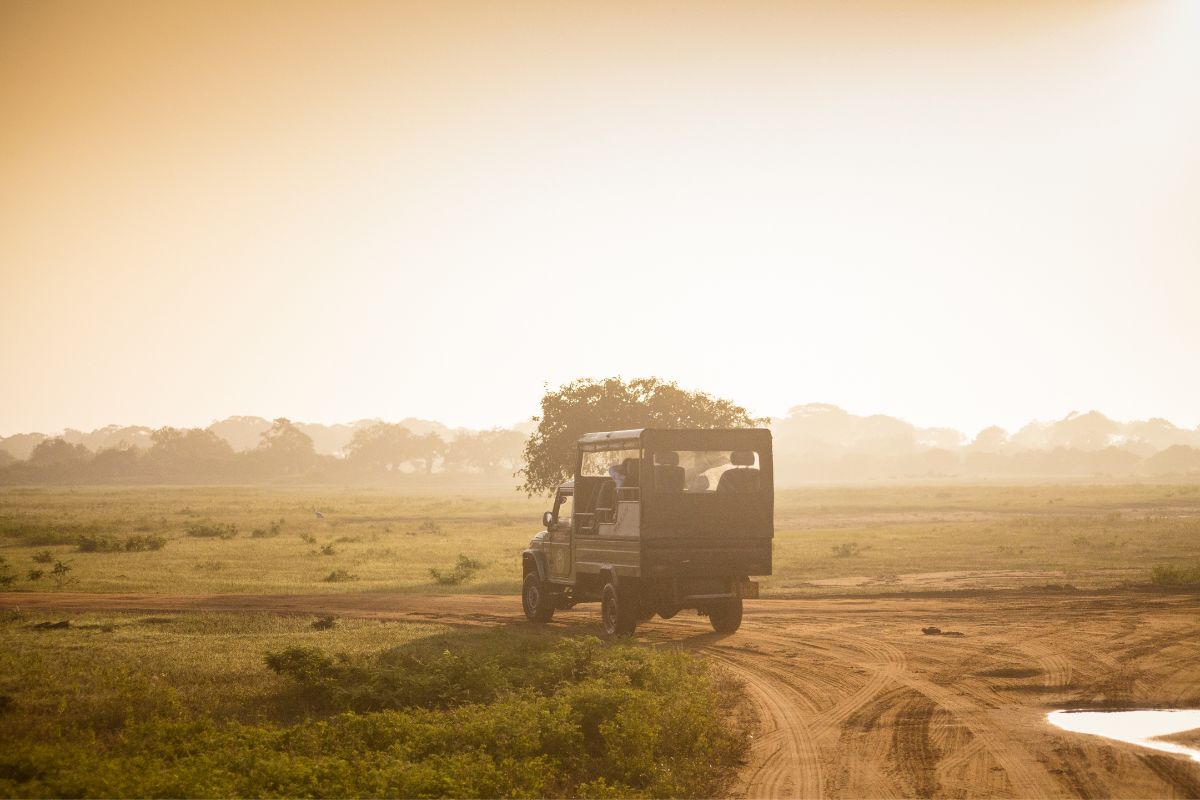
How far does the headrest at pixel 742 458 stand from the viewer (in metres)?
20.7

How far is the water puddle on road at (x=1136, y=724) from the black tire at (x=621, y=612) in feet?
26.6

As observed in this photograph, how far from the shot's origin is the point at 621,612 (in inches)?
798

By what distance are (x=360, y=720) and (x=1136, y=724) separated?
371 inches

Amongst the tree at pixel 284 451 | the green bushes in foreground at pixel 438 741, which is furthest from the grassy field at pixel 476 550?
the tree at pixel 284 451

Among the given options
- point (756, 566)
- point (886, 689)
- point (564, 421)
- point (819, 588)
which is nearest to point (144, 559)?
point (564, 421)

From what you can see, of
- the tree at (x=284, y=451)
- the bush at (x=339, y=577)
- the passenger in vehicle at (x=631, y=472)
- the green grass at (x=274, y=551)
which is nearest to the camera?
the passenger in vehicle at (x=631, y=472)

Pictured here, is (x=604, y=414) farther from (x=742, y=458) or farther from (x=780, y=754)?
(x=780, y=754)

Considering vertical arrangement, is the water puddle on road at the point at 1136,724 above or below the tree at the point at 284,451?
below

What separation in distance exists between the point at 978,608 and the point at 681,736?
47.9ft

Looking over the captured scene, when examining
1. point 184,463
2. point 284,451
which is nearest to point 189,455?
point 184,463

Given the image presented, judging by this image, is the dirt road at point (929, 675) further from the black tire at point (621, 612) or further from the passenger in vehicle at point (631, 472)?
the passenger in vehicle at point (631, 472)

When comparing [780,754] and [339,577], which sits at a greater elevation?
[780,754]

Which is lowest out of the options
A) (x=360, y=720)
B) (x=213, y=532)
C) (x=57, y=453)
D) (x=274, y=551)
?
(x=274, y=551)

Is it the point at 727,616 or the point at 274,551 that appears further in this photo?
the point at 274,551
